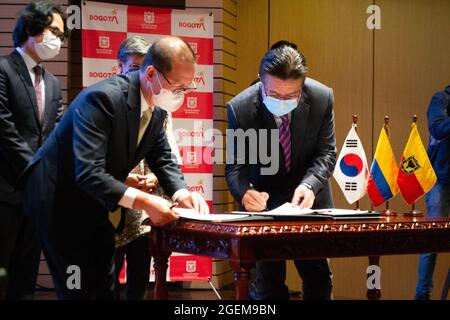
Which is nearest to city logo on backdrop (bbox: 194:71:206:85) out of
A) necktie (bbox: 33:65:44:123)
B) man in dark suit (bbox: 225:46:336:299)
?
necktie (bbox: 33:65:44:123)

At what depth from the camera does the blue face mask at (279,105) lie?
3.29 meters

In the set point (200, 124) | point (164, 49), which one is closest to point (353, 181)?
point (200, 124)

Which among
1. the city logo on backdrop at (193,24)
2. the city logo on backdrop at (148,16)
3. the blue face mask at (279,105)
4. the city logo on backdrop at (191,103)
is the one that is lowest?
the blue face mask at (279,105)

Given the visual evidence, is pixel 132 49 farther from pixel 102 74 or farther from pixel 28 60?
pixel 102 74

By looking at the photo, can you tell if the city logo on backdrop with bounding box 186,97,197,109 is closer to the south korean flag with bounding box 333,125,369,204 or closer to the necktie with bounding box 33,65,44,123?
the south korean flag with bounding box 333,125,369,204

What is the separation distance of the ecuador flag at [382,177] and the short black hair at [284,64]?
1639 millimetres

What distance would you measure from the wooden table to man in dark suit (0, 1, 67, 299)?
2.28 ft

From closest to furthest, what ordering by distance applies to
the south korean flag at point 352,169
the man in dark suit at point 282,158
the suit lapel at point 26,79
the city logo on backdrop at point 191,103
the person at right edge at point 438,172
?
the man in dark suit at point 282,158 → the suit lapel at point 26,79 → the south korean flag at point 352,169 → the person at right edge at point 438,172 → the city logo on backdrop at point 191,103

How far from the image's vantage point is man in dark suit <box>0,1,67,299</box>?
3.36 m

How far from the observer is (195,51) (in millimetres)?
6000

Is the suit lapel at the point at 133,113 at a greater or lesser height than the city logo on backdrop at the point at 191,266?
greater

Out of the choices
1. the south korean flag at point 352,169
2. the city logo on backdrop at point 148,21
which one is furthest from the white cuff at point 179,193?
the city logo on backdrop at point 148,21

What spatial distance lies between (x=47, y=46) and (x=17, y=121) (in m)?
0.42

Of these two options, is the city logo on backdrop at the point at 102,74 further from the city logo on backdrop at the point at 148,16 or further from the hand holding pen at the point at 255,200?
the hand holding pen at the point at 255,200
